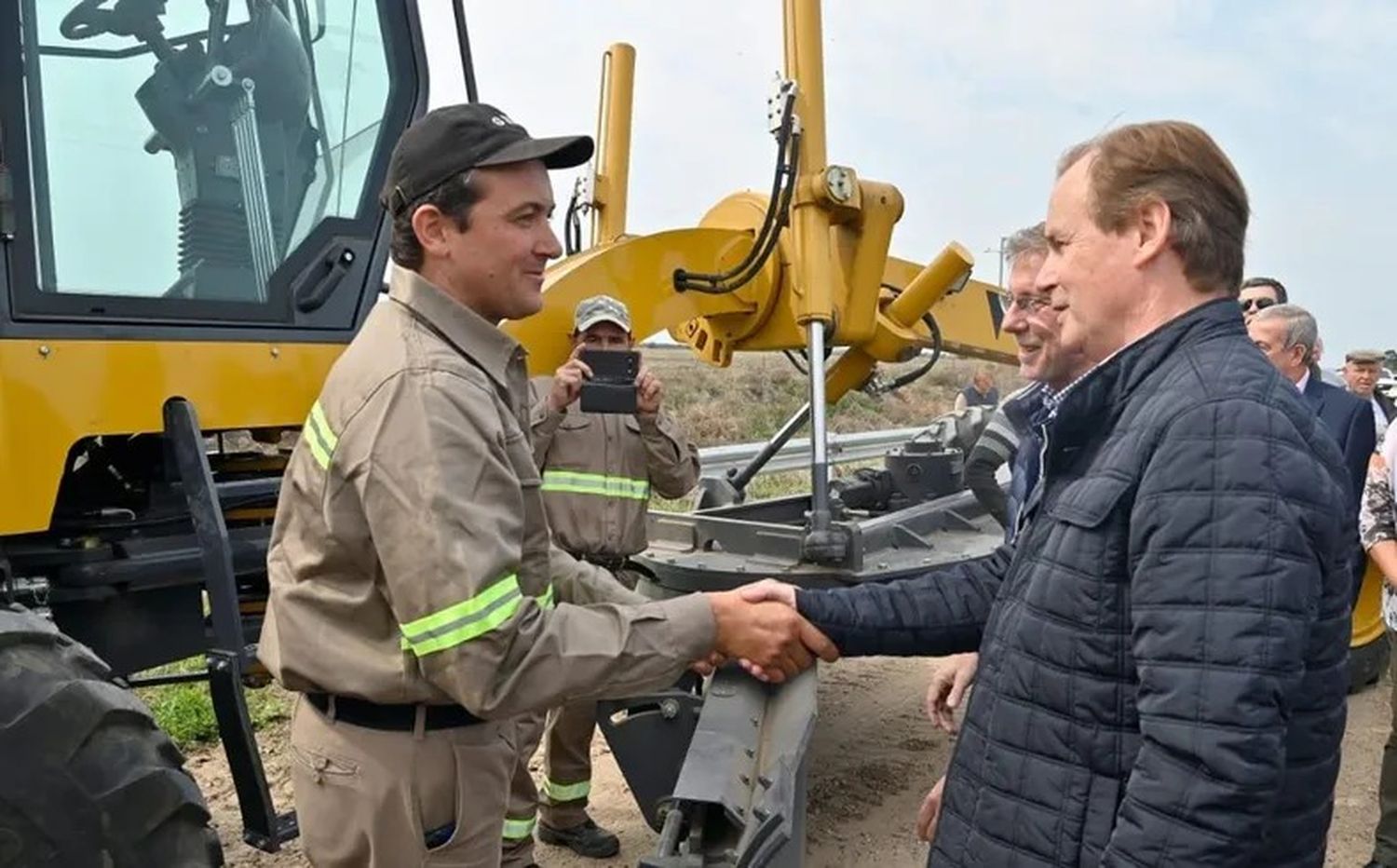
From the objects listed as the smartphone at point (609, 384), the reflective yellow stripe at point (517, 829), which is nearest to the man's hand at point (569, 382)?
the smartphone at point (609, 384)

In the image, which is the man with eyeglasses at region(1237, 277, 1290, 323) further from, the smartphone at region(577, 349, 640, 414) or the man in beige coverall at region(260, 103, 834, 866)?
the man in beige coverall at region(260, 103, 834, 866)

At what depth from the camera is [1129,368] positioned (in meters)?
1.76

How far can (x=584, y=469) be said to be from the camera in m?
4.57

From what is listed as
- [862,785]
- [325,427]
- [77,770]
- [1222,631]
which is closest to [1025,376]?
[1222,631]

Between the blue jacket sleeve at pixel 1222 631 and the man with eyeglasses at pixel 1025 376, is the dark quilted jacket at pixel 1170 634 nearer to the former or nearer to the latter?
the blue jacket sleeve at pixel 1222 631

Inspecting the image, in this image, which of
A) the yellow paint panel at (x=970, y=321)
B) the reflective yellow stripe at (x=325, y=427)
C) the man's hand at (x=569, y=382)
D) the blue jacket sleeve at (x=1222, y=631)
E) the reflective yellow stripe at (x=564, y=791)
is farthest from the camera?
the yellow paint panel at (x=970, y=321)

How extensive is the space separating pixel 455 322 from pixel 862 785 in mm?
3594

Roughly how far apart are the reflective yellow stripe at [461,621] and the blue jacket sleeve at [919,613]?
879mm

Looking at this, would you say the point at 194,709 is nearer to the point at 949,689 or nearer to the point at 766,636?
the point at 766,636

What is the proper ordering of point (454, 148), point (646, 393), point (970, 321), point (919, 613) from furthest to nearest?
1. point (970, 321)
2. point (646, 393)
3. point (919, 613)
4. point (454, 148)

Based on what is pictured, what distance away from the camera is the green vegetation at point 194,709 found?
17.5 feet

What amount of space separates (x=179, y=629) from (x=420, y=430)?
168cm

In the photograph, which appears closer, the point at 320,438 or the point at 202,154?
the point at 320,438

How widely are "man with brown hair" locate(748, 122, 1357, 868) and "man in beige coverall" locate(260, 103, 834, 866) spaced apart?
786 millimetres
